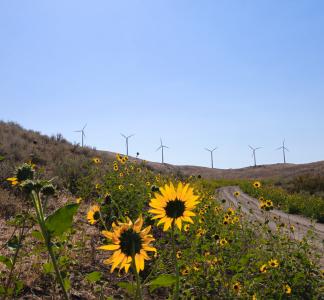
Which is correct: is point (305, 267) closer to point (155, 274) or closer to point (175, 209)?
point (155, 274)

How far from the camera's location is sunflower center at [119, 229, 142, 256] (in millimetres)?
1605

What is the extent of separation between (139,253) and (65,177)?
9.33 metres

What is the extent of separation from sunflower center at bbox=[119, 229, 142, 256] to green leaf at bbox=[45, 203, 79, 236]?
31cm

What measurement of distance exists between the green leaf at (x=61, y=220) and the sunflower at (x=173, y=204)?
0.69 metres

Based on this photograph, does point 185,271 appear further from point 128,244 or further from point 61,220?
point 61,220

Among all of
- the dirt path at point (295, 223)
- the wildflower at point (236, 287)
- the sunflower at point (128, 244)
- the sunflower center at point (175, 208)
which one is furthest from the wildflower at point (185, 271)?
the sunflower at point (128, 244)

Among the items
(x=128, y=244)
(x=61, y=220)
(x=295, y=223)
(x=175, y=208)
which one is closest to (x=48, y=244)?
(x=61, y=220)

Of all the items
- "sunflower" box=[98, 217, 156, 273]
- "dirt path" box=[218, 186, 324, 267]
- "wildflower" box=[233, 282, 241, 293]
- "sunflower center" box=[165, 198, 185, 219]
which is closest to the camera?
"sunflower" box=[98, 217, 156, 273]

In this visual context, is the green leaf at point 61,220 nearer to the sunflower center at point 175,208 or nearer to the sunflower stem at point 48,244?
the sunflower stem at point 48,244

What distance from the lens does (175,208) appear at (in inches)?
79.2

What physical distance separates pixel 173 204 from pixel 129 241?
467 mm

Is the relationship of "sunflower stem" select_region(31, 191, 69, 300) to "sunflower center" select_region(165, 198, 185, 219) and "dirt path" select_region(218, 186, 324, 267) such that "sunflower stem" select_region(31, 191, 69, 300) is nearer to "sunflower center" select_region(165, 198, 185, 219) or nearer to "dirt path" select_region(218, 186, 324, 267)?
"sunflower center" select_region(165, 198, 185, 219)

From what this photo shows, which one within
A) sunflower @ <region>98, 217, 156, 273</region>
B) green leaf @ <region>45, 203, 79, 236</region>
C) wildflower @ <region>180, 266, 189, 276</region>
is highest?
green leaf @ <region>45, 203, 79, 236</region>

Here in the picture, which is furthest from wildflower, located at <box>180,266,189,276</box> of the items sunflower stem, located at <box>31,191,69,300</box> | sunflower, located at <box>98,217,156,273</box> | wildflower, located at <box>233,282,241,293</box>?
sunflower stem, located at <box>31,191,69,300</box>
